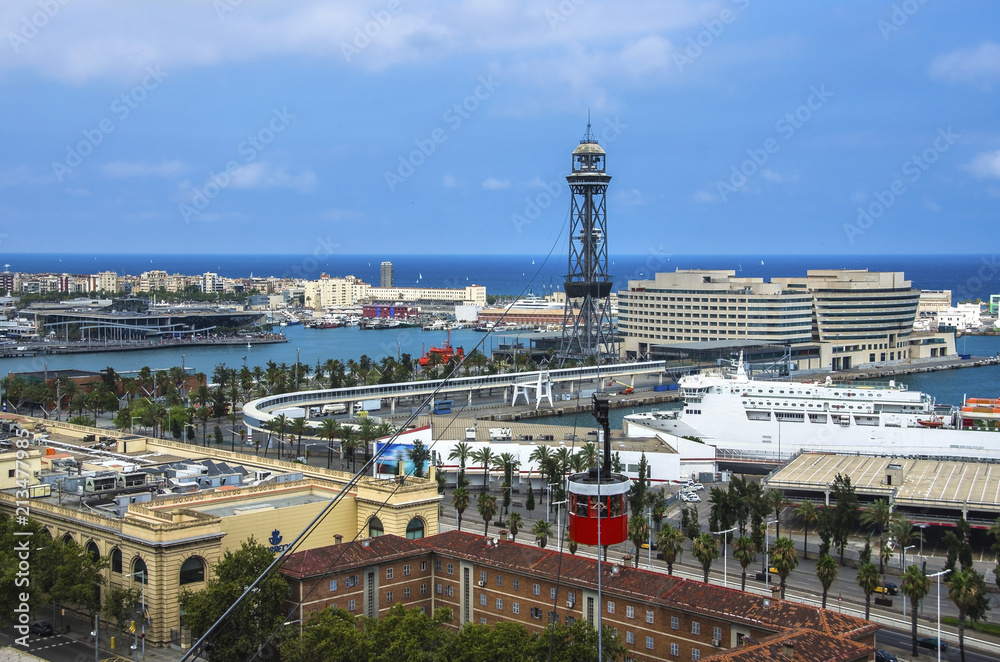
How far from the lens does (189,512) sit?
16438 millimetres

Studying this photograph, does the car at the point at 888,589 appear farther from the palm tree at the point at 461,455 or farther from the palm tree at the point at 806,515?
the palm tree at the point at 461,455

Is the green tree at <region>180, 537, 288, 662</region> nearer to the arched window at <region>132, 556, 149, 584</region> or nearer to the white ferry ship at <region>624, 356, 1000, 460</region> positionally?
the arched window at <region>132, 556, 149, 584</region>

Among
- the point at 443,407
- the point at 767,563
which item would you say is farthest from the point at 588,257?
the point at 767,563

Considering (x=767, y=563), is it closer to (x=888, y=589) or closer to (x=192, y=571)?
(x=888, y=589)

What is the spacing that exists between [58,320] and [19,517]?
81.1 m

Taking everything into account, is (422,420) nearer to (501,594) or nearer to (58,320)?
(501,594)

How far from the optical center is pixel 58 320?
91.9 metres

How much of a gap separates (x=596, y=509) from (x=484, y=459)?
1709 centimetres

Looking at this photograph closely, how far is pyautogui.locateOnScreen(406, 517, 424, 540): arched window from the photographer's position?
59.1 feet

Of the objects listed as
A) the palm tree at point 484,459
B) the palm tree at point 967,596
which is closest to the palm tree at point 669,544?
the palm tree at point 967,596

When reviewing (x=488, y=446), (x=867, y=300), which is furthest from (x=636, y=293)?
(x=488, y=446)

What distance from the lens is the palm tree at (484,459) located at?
91.3ft

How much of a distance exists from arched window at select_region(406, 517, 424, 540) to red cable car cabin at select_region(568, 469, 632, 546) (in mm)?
7417

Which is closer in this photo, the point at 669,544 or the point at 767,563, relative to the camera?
the point at 669,544
